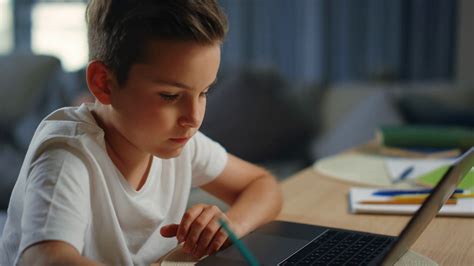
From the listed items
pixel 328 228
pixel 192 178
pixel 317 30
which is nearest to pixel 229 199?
pixel 192 178

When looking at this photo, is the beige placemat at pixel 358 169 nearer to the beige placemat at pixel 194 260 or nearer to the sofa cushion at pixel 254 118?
the beige placemat at pixel 194 260

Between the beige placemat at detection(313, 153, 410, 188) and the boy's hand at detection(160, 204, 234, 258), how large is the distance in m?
0.54

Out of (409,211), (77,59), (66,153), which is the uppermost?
(66,153)

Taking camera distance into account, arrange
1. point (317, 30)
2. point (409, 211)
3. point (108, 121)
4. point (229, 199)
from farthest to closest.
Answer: point (317, 30) < point (229, 199) < point (409, 211) < point (108, 121)

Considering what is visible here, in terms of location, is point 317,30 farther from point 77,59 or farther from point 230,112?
point 77,59

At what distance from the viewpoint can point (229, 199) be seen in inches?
45.7

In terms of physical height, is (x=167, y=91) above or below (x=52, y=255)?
above

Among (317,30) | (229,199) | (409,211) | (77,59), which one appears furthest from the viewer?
(77,59)

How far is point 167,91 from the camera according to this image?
780 millimetres

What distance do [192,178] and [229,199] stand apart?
9cm

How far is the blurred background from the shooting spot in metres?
2.69

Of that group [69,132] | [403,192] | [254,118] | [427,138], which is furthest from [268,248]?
[254,118]

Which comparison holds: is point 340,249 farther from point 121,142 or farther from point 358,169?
point 358,169

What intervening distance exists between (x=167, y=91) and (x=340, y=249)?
0.31 meters
